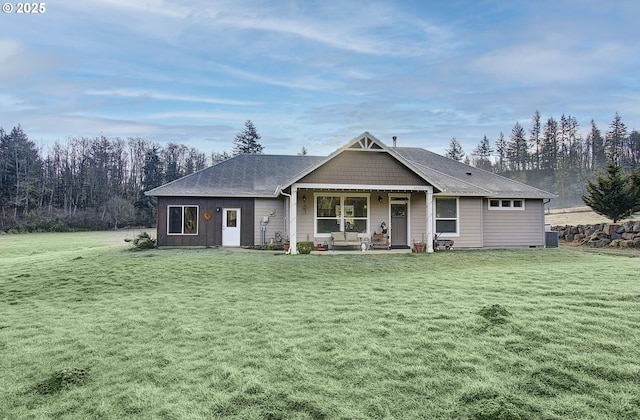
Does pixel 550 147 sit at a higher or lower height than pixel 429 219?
higher

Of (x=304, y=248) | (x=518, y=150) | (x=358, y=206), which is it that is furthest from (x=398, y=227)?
(x=518, y=150)

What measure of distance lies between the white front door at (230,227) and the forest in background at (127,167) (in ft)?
79.0

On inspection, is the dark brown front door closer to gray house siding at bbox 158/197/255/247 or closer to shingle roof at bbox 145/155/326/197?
shingle roof at bbox 145/155/326/197

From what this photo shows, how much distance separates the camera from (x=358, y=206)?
15547 millimetres

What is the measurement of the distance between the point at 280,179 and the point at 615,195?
68.0ft

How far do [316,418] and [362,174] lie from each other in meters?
11.8

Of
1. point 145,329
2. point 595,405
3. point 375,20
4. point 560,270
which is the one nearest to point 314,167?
point 375,20

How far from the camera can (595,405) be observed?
9.37 feet

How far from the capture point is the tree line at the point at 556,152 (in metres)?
58.3

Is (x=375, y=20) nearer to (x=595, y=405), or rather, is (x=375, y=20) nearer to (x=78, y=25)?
(x=78, y=25)

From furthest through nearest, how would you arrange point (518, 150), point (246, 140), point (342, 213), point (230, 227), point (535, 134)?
1. point (535, 134)
2. point (518, 150)
3. point (246, 140)
4. point (230, 227)
5. point (342, 213)

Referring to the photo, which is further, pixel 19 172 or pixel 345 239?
pixel 19 172

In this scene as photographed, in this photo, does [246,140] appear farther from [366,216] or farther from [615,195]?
[615,195]

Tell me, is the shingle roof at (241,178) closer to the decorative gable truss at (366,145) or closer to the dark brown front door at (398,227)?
the decorative gable truss at (366,145)
